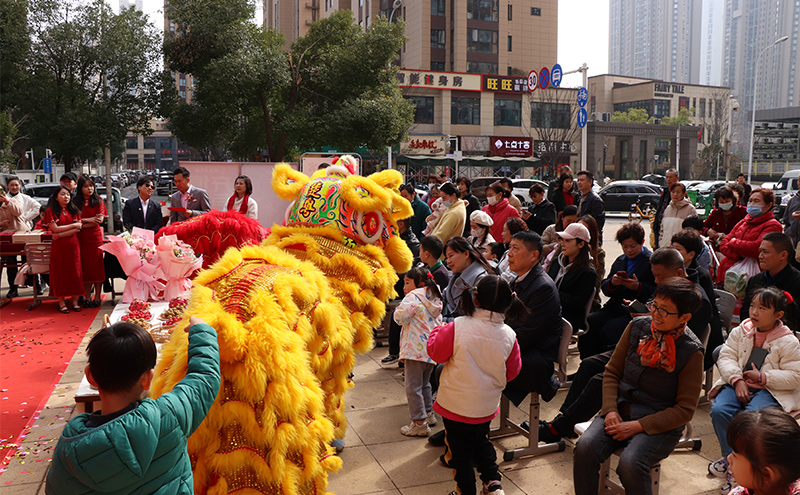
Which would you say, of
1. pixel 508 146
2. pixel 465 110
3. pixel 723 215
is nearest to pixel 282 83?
pixel 723 215

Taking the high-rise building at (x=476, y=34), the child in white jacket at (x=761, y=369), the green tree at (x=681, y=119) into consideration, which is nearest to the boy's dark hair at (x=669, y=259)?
the child in white jacket at (x=761, y=369)

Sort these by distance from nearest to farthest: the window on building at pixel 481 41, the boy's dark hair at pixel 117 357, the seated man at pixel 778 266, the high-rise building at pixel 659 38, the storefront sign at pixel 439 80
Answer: the boy's dark hair at pixel 117 357 < the seated man at pixel 778 266 < the storefront sign at pixel 439 80 < the window on building at pixel 481 41 < the high-rise building at pixel 659 38

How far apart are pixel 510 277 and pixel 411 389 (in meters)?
1.35

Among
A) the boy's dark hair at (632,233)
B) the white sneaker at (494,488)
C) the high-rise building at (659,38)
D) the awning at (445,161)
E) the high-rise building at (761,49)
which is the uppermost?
the high-rise building at (659,38)

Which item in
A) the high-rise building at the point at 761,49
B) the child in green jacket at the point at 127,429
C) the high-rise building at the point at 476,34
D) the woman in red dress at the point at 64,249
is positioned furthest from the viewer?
the high-rise building at the point at 761,49

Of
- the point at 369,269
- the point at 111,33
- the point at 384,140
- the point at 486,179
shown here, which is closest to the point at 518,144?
the point at 486,179

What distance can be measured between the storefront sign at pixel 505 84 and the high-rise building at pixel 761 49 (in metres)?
52.1

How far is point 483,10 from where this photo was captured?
42.3 m

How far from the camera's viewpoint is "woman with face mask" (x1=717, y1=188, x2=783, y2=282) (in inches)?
235

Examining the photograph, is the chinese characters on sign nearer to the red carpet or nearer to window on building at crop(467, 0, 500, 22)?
window on building at crop(467, 0, 500, 22)

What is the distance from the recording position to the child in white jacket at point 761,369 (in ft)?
11.0

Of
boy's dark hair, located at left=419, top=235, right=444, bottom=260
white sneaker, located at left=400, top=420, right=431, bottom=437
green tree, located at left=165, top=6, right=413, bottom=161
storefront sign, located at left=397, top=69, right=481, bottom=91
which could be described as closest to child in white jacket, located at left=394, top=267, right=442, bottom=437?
white sneaker, located at left=400, top=420, right=431, bottom=437

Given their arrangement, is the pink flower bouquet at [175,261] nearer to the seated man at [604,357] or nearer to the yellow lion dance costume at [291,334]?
the yellow lion dance costume at [291,334]

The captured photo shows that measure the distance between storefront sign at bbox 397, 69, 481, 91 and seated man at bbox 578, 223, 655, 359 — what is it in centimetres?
3199
